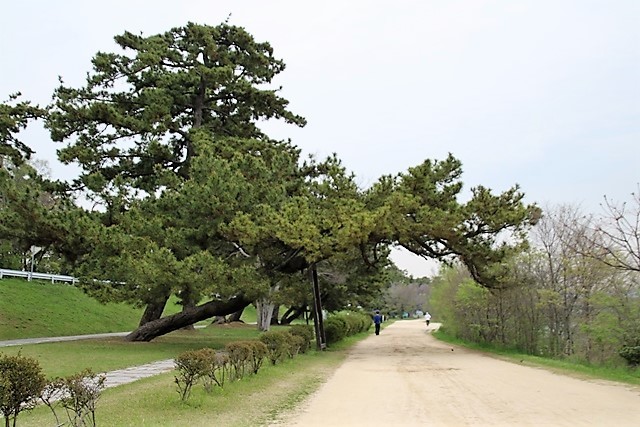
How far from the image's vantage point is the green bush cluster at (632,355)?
52.8 ft

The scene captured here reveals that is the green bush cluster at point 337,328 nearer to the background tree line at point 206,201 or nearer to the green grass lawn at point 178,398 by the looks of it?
the background tree line at point 206,201

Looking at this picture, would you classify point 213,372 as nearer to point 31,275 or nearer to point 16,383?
point 16,383

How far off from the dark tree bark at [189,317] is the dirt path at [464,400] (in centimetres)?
659

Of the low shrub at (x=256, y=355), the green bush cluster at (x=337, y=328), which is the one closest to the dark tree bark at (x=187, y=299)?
the low shrub at (x=256, y=355)

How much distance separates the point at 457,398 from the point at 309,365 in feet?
24.4

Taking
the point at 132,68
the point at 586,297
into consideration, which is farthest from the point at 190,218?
the point at 586,297

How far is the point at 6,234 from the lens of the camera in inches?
810

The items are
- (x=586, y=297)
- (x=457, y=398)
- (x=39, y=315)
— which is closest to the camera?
(x=457, y=398)

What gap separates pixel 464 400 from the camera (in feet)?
35.4

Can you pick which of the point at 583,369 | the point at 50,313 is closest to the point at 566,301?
the point at 583,369

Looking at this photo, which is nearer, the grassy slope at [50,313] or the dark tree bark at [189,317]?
the dark tree bark at [189,317]

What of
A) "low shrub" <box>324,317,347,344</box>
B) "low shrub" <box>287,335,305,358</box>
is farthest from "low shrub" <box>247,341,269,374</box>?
"low shrub" <box>324,317,347,344</box>

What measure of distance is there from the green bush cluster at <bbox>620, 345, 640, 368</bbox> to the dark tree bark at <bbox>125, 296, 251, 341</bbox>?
1208 centimetres

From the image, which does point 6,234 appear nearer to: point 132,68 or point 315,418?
point 132,68
